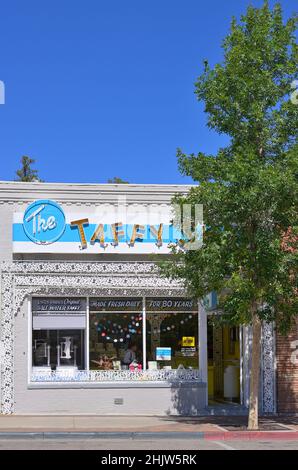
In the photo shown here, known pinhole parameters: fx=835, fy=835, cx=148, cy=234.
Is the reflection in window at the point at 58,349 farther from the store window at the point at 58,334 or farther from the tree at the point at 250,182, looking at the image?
the tree at the point at 250,182

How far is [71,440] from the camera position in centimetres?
1672

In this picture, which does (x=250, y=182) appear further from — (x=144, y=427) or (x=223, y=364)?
(x=223, y=364)

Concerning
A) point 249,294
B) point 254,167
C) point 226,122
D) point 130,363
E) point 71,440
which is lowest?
point 71,440

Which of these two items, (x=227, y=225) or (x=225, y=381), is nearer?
(x=227, y=225)

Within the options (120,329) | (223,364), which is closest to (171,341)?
(120,329)

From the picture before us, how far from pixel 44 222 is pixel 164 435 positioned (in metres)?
6.71

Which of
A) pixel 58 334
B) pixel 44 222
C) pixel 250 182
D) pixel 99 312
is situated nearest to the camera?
pixel 250 182

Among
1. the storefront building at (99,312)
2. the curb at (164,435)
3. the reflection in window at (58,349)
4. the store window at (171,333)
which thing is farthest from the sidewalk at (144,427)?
the store window at (171,333)

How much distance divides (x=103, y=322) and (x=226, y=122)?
6.52 m

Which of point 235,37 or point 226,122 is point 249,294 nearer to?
point 226,122

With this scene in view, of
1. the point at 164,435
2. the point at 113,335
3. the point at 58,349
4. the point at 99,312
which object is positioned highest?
the point at 99,312

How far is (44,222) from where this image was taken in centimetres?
2127

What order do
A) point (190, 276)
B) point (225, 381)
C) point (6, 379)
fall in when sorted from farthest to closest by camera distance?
point (225, 381), point (6, 379), point (190, 276)

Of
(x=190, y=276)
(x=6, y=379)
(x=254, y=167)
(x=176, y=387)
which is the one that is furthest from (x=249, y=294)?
(x=6, y=379)
